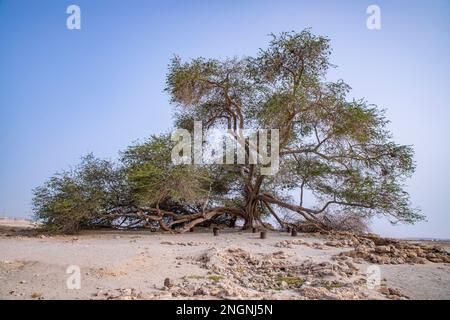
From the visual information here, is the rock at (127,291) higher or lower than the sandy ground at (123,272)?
higher

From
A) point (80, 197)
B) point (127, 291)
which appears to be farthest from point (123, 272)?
point (80, 197)

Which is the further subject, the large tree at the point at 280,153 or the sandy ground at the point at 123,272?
the large tree at the point at 280,153

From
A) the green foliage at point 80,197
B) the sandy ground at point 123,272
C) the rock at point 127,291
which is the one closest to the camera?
the rock at point 127,291

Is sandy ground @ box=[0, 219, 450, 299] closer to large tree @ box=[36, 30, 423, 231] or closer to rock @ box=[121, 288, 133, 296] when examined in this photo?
rock @ box=[121, 288, 133, 296]

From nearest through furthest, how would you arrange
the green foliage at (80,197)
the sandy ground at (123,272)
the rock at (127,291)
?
1. the rock at (127,291)
2. the sandy ground at (123,272)
3. the green foliage at (80,197)

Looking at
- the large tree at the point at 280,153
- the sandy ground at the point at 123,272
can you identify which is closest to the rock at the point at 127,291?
the sandy ground at the point at 123,272

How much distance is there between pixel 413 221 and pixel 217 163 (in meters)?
7.54

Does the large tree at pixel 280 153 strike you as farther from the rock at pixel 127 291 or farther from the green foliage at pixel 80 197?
the rock at pixel 127 291

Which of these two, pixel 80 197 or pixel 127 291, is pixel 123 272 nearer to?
pixel 127 291

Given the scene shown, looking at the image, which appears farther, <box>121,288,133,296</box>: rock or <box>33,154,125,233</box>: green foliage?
<box>33,154,125,233</box>: green foliage

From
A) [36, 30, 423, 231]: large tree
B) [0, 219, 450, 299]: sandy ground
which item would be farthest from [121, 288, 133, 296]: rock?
[36, 30, 423, 231]: large tree

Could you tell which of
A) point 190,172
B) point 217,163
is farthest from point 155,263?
point 217,163
